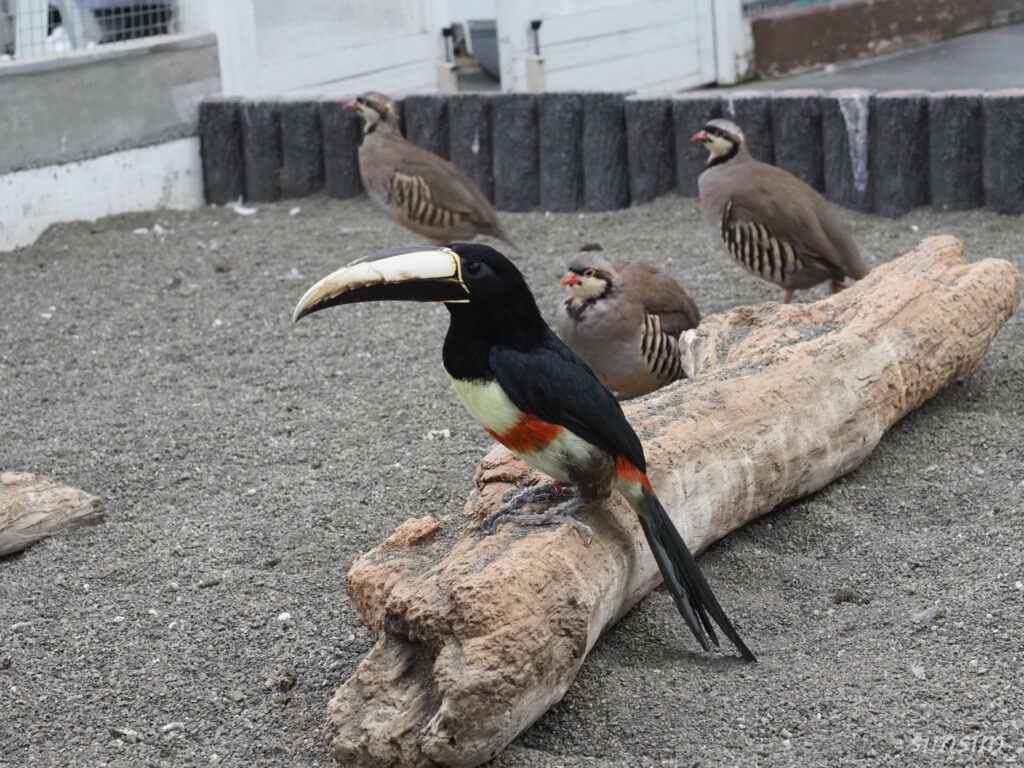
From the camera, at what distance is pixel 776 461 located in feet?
12.2

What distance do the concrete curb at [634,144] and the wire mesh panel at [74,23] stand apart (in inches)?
24.8

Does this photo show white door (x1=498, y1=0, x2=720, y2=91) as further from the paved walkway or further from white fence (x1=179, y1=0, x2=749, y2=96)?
the paved walkway

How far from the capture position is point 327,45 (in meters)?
9.26

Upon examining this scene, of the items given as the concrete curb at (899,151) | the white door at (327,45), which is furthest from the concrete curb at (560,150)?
the concrete curb at (899,151)

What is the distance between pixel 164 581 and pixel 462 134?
5.01m

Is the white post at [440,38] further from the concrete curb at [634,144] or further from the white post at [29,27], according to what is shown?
the white post at [29,27]

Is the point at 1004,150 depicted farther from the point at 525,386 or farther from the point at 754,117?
the point at 525,386

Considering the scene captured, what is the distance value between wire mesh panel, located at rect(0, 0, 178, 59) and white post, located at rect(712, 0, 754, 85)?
14.0 feet

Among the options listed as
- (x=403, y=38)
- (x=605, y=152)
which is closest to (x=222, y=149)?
(x=403, y=38)

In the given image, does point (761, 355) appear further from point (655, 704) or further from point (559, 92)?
point (559, 92)

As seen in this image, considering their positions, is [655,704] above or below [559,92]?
below

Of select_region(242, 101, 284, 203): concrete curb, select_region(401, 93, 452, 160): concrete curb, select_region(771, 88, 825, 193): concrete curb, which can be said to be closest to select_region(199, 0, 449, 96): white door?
select_region(242, 101, 284, 203): concrete curb

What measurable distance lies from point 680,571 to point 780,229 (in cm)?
288

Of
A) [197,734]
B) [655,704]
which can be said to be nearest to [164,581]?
[197,734]
